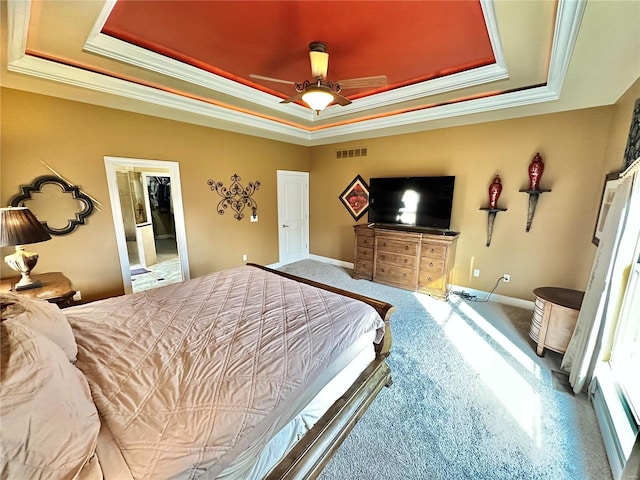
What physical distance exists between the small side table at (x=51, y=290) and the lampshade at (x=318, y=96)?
2.79 m

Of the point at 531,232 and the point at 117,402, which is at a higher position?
the point at 531,232

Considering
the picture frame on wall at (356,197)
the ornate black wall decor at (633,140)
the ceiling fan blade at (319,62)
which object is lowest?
the picture frame on wall at (356,197)

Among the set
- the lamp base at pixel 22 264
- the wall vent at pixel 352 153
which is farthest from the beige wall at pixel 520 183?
the lamp base at pixel 22 264

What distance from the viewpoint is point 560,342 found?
224cm

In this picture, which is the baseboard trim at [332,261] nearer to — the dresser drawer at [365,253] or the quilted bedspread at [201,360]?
the dresser drawer at [365,253]

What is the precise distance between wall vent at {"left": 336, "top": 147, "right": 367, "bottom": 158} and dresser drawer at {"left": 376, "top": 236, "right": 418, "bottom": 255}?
5.59 feet

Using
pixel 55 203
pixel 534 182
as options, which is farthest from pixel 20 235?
pixel 534 182

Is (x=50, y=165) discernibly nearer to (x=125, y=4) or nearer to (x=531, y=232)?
(x=125, y=4)

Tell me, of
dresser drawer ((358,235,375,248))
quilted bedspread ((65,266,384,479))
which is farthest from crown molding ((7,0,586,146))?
quilted bedspread ((65,266,384,479))

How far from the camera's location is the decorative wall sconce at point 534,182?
3.03 meters

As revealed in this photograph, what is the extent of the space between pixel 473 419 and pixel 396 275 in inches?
94.1

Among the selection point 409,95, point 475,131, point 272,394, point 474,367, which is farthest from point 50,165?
point 475,131

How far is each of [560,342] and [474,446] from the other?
144 cm

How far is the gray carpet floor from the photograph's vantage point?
144cm
